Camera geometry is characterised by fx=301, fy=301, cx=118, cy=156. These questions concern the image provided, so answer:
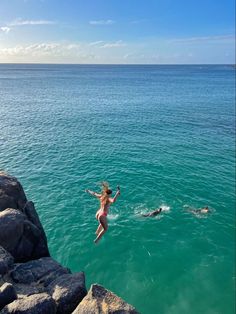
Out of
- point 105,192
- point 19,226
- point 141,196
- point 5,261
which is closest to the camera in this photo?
point 5,261

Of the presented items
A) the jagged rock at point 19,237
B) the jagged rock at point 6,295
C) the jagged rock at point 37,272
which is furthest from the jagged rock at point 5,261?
the jagged rock at point 6,295

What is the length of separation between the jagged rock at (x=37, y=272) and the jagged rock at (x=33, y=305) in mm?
2829

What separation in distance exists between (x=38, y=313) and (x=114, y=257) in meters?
14.3

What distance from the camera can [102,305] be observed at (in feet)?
46.9

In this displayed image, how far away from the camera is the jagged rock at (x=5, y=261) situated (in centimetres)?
1717

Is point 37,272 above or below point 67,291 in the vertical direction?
below

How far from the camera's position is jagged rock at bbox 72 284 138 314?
45.9 ft

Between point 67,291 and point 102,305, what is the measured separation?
8.68 feet

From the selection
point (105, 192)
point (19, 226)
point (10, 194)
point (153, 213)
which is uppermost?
point (105, 192)

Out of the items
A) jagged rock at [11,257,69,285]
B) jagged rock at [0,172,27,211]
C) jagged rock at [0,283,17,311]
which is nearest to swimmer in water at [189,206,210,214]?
jagged rock at [0,172,27,211]

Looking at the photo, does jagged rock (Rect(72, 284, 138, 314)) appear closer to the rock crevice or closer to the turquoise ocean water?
the rock crevice

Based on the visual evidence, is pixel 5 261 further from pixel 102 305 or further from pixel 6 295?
pixel 102 305

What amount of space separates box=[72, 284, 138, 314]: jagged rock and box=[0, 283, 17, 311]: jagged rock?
3.31 m

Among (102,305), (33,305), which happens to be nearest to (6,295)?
(33,305)
